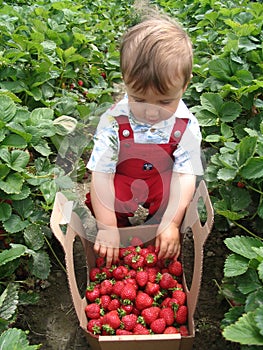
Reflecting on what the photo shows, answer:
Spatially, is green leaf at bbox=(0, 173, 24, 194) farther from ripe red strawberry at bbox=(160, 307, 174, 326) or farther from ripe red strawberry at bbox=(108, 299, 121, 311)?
ripe red strawberry at bbox=(160, 307, 174, 326)

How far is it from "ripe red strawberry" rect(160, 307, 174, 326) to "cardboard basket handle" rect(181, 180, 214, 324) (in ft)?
0.23

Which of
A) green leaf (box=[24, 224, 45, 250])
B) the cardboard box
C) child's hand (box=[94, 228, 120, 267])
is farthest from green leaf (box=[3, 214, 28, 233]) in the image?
child's hand (box=[94, 228, 120, 267])

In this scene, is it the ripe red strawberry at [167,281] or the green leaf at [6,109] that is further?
the green leaf at [6,109]

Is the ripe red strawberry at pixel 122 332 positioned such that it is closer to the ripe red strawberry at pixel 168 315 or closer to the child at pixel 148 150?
the ripe red strawberry at pixel 168 315

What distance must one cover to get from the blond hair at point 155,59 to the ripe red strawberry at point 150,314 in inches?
31.1

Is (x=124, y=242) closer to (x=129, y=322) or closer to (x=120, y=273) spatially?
(x=120, y=273)

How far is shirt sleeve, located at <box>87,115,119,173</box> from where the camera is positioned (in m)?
2.18

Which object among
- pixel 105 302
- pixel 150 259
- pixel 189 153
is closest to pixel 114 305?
pixel 105 302

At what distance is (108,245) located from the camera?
2.09 m

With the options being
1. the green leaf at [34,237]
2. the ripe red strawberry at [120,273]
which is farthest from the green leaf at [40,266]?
the ripe red strawberry at [120,273]

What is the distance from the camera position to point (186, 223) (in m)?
2.12

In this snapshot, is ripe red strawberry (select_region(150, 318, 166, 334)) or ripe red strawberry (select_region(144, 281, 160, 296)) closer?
ripe red strawberry (select_region(150, 318, 166, 334))

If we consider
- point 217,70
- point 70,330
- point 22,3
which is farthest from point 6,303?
point 22,3

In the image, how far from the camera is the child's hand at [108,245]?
2090 mm
